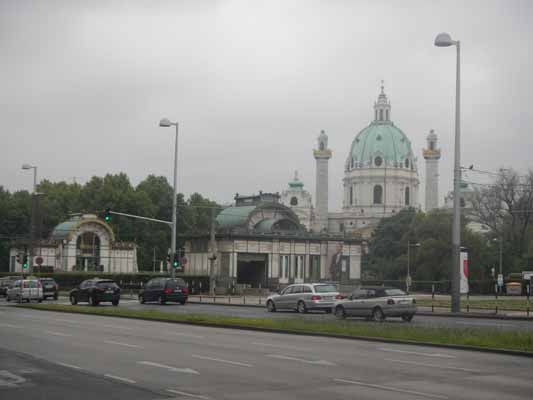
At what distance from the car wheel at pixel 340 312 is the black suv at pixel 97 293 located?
1659cm

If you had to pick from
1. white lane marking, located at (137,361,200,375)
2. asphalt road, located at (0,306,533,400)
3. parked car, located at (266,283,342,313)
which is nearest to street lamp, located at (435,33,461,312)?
parked car, located at (266,283,342,313)

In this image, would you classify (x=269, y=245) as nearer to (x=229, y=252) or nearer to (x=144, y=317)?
(x=229, y=252)

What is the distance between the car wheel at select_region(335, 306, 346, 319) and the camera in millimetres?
33438

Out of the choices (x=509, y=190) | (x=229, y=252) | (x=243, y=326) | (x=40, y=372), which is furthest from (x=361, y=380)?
(x=509, y=190)

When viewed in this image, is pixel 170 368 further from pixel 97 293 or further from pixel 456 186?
pixel 97 293

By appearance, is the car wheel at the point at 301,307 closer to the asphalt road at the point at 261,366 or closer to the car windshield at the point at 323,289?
the car windshield at the point at 323,289

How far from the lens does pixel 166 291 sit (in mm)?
47969

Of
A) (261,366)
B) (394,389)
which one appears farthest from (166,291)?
(394,389)

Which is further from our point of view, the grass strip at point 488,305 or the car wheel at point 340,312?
the grass strip at point 488,305

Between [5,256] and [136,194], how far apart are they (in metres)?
19.6

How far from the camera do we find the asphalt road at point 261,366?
1291 centimetres

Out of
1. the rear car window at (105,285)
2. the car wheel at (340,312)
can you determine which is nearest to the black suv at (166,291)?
the rear car window at (105,285)

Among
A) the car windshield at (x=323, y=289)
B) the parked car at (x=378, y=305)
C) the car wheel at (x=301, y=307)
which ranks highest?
the car windshield at (x=323, y=289)

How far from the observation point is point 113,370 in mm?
15211
